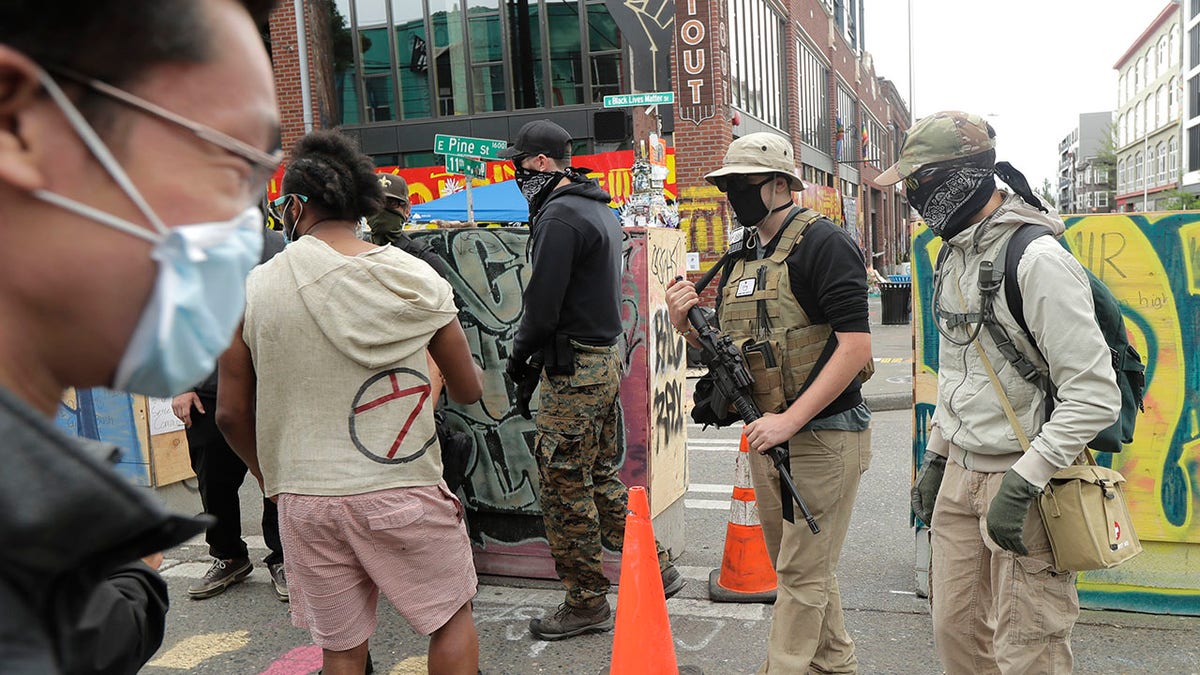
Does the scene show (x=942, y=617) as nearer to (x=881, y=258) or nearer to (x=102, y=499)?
(x=102, y=499)

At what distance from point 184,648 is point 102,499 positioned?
3861 millimetres

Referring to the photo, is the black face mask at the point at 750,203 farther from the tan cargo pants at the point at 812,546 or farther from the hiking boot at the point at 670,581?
the hiking boot at the point at 670,581

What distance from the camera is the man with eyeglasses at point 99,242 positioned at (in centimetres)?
78

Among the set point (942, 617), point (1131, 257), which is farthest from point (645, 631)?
point (1131, 257)

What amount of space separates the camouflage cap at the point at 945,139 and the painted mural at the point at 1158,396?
1.31m

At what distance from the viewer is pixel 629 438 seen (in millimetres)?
4574

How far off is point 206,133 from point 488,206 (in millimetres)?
9908

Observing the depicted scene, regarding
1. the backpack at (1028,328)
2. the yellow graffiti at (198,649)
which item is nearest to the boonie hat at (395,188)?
the yellow graffiti at (198,649)

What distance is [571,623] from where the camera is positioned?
4055 millimetres

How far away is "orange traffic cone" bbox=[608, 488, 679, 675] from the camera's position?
121 inches

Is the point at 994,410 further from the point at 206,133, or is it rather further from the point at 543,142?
the point at 206,133

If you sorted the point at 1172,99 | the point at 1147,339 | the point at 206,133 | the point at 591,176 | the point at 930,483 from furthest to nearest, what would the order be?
the point at 1172,99 → the point at 591,176 → the point at 1147,339 → the point at 930,483 → the point at 206,133

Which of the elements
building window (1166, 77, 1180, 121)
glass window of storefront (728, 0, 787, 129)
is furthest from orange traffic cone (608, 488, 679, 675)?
building window (1166, 77, 1180, 121)

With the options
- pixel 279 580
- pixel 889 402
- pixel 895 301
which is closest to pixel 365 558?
pixel 279 580
